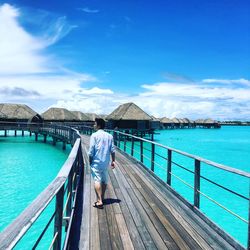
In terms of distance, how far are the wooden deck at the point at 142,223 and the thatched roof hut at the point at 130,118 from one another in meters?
36.5

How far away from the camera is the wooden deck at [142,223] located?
381 centimetres

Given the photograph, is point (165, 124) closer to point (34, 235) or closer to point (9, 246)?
point (34, 235)

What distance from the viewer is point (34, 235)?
865cm

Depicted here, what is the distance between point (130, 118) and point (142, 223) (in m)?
38.7

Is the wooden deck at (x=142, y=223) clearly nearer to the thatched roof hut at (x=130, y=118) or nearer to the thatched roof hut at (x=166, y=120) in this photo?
the thatched roof hut at (x=130, y=118)

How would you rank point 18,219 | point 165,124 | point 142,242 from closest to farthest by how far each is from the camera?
point 18,219 < point 142,242 < point 165,124

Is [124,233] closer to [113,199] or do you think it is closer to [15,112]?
[113,199]

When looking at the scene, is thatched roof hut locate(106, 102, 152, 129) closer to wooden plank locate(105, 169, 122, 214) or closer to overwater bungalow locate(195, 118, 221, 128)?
wooden plank locate(105, 169, 122, 214)

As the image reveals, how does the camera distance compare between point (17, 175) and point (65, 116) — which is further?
point (65, 116)

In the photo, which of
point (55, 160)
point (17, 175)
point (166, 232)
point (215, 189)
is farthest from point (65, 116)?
point (166, 232)

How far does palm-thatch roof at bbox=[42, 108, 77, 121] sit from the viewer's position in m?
56.1

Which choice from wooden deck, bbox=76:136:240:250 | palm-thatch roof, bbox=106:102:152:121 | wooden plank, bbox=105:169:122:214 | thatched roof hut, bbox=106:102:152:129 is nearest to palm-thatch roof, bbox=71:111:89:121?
palm-thatch roof, bbox=106:102:152:121

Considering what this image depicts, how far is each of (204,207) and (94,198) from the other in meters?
7.53

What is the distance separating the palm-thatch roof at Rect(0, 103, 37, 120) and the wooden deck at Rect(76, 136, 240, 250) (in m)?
44.0
